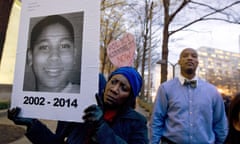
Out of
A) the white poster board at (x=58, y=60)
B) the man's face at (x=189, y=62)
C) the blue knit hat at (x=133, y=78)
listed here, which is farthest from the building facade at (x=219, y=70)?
the white poster board at (x=58, y=60)

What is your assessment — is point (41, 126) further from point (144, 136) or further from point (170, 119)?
Answer: point (170, 119)

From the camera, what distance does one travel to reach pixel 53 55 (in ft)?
5.29

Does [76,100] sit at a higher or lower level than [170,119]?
higher

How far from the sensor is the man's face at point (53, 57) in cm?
157

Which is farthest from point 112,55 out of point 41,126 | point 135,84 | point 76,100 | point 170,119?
point 170,119

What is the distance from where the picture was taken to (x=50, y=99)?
1.59 metres

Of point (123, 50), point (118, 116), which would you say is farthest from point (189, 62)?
point (118, 116)

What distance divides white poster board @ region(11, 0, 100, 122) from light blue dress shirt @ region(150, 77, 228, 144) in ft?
4.56

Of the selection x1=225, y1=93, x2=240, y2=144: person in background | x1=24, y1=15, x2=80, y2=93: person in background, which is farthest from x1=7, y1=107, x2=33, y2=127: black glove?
x1=225, y1=93, x2=240, y2=144: person in background

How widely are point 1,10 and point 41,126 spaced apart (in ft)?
11.9

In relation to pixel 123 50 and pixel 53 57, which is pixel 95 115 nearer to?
pixel 53 57

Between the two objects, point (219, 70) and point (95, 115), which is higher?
point (219, 70)

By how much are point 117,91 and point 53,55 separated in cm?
47

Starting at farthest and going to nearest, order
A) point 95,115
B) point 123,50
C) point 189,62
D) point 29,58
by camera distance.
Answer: point 189,62, point 123,50, point 29,58, point 95,115
